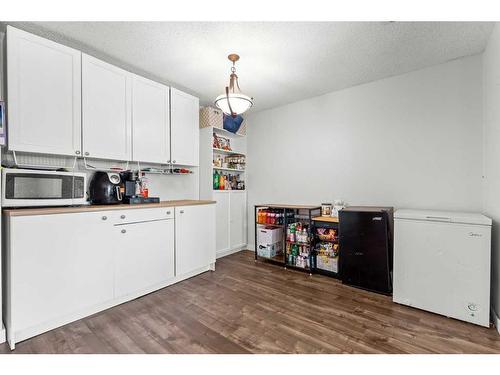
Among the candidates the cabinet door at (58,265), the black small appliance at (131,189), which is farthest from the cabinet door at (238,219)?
the cabinet door at (58,265)

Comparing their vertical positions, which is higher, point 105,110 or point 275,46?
point 275,46

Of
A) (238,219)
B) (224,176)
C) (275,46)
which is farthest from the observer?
(238,219)

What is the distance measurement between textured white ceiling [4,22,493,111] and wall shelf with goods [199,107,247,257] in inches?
33.7

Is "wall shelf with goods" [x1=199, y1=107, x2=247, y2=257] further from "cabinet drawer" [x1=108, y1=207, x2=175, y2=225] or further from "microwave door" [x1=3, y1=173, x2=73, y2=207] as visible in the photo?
"microwave door" [x1=3, y1=173, x2=73, y2=207]

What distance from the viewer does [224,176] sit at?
3.89 meters

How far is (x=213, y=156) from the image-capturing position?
3.82m

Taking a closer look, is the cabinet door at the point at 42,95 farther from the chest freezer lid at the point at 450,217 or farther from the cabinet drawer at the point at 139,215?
the chest freezer lid at the point at 450,217

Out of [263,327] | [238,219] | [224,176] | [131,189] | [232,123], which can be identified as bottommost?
[263,327]

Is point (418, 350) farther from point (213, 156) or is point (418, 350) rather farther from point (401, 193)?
point (213, 156)

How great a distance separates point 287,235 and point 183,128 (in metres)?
2.14

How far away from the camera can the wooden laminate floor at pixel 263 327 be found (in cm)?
159

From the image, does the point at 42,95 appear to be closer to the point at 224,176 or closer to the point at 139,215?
the point at 139,215

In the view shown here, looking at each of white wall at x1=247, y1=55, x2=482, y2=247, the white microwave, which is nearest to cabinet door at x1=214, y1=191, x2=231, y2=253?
white wall at x1=247, y1=55, x2=482, y2=247

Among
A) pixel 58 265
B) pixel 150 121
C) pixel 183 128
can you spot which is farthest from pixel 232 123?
pixel 58 265
